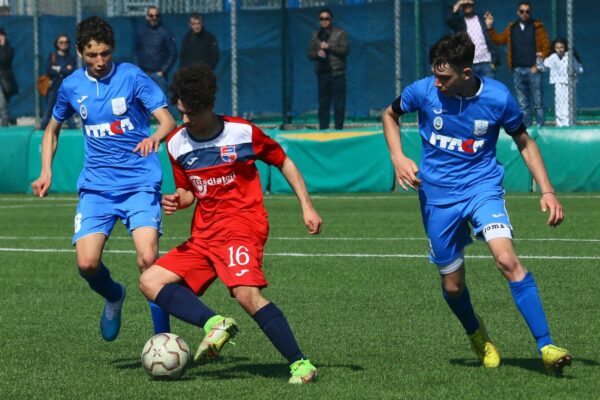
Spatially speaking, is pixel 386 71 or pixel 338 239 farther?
pixel 386 71

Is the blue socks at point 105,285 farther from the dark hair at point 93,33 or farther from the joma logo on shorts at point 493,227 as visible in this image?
the joma logo on shorts at point 493,227

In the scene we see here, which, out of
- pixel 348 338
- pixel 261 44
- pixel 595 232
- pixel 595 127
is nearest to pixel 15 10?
pixel 261 44

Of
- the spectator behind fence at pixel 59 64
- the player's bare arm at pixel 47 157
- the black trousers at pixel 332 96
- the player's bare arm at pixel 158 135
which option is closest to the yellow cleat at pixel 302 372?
the player's bare arm at pixel 158 135

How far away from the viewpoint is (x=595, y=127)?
18.7m

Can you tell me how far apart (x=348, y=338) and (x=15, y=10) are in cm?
1827

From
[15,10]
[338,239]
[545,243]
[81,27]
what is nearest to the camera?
[81,27]

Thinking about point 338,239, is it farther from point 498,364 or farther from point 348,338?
point 498,364

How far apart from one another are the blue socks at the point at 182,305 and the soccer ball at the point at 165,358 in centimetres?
17

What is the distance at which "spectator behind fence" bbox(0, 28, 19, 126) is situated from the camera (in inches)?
939

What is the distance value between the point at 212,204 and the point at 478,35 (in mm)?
13027

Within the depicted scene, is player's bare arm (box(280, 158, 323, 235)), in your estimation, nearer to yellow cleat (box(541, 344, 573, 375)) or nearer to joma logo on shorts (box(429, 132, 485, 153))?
joma logo on shorts (box(429, 132, 485, 153))

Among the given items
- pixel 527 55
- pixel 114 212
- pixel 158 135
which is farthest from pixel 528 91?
pixel 158 135

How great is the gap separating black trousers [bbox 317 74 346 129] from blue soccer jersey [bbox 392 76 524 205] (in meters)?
13.8

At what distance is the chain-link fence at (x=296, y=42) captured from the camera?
21281 mm
